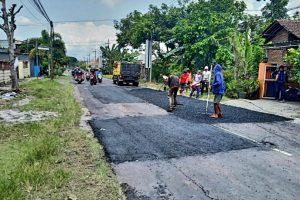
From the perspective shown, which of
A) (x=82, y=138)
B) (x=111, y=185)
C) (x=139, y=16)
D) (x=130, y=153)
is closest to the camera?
(x=111, y=185)

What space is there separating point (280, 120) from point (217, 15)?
67.4ft

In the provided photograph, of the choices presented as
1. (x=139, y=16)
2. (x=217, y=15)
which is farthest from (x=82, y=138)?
(x=139, y=16)

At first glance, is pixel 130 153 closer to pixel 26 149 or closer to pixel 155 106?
pixel 26 149

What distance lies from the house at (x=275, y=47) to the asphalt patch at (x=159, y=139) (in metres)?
10.2

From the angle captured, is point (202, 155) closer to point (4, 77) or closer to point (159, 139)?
point (159, 139)

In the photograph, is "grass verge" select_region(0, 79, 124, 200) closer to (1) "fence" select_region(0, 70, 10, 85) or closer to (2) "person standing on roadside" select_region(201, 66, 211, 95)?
(2) "person standing on roadside" select_region(201, 66, 211, 95)

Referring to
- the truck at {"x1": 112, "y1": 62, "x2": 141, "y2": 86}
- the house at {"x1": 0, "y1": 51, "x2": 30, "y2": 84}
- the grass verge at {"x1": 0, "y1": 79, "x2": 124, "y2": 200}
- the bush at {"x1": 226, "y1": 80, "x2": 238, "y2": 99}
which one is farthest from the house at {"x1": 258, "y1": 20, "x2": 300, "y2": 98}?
the house at {"x1": 0, "y1": 51, "x2": 30, "y2": 84}

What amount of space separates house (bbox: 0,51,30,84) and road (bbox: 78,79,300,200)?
20.6 m

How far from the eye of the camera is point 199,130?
9.69 m

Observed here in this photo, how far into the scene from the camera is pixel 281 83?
18359mm

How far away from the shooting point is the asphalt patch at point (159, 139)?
721cm

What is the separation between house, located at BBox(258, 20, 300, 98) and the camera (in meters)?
19.2

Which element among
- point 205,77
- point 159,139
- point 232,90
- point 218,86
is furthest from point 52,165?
point 205,77

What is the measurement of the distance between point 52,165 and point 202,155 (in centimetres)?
318
